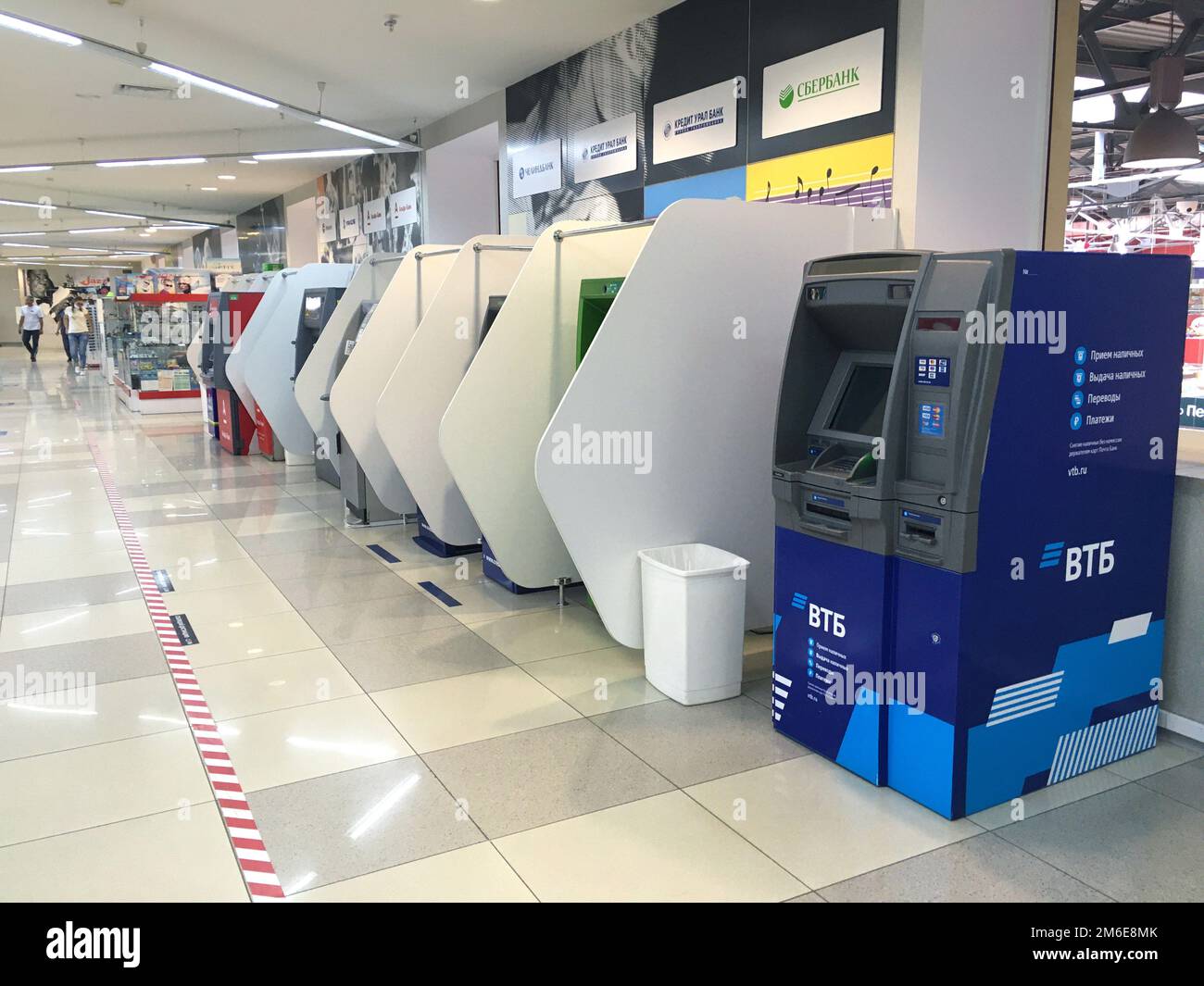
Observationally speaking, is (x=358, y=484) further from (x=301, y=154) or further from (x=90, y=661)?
(x=301, y=154)

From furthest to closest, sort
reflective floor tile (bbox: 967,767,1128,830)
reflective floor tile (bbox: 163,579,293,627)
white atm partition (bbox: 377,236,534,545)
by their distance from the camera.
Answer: white atm partition (bbox: 377,236,534,545)
reflective floor tile (bbox: 163,579,293,627)
reflective floor tile (bbox: 967,767,1128,830)

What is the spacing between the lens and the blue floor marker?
479 centimetres

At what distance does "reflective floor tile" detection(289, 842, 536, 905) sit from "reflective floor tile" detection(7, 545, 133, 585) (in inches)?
143

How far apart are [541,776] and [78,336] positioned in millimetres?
22388

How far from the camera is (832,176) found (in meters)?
5.36

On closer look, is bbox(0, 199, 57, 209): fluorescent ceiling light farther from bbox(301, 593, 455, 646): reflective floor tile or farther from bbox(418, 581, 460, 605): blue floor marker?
bbox(301, 593, 455, 646): reflective floor tile

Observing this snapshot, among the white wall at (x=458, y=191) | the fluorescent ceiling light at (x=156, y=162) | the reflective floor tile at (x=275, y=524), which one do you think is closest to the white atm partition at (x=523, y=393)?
the reflective floor tile at (x=275, y=524)

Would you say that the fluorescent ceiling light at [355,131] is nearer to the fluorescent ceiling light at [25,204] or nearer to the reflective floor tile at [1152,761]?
the reflective floor tile at [1152,761]

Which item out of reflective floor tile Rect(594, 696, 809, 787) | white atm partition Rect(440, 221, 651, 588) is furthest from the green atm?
reflective floor tile Rect(594, 696, 809, 787)

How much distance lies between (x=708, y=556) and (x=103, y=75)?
27.6 ft

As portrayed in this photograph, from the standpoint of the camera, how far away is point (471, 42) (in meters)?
7.89

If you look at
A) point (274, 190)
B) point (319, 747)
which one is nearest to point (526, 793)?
point (319, 747)

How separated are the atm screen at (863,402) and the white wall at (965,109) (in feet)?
6.12

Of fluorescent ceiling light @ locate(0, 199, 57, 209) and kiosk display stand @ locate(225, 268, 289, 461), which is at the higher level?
fluorescent ceiling light @ locate(0, 199, 57, 209)
